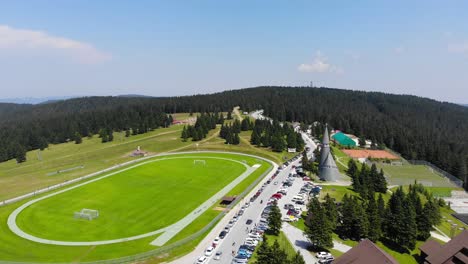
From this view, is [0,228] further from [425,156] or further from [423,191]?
[425,156]

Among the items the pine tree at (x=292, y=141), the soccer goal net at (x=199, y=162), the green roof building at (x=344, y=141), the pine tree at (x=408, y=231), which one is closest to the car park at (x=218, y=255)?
the pine tree at (x=408, y=231)

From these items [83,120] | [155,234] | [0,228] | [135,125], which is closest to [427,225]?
[155,234]

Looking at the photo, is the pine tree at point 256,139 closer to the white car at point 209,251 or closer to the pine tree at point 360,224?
the pine tree at point 360,224

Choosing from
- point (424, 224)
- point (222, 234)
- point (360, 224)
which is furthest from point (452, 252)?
point (222, 234)

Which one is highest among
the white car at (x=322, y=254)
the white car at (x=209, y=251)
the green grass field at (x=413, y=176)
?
the green grass field at (x=413, y=176)

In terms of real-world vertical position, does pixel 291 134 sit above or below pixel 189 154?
above

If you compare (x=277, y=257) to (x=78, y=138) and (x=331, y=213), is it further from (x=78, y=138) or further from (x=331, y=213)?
(x=78, y=138)

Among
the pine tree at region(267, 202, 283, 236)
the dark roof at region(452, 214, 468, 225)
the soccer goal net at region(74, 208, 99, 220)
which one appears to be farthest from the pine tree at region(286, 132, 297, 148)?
the soccer goal net at region(74, 208, 99, 220)
